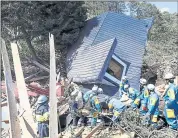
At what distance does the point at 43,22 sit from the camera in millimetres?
16781

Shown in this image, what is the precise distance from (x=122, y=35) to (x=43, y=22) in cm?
402

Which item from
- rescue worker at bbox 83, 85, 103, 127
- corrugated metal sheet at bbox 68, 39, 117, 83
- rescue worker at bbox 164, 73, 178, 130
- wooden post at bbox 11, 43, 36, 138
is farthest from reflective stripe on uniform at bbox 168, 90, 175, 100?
corrugated metal sheet at bbox 68, 39, 117, 83

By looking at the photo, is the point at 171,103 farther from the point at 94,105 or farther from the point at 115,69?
the point at 115,69

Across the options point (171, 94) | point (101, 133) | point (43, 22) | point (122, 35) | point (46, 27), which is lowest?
point (101, 133)

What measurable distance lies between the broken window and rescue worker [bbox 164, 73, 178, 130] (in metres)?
6.84

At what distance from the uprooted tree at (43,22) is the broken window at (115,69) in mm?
3059

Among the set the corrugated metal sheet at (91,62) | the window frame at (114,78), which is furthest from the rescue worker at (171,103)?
the window frame at (114,78)

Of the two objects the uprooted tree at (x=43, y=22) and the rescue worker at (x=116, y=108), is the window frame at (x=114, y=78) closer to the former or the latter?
the uprooted tree at (x=43, y=22)

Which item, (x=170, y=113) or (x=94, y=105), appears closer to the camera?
(x=170, y=113)

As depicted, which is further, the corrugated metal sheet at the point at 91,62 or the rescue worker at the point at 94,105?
the corrugated metal sheet at the point at 91,62

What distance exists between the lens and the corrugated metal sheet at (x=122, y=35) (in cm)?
1577

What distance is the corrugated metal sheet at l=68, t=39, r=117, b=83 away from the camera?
14375 millimetres

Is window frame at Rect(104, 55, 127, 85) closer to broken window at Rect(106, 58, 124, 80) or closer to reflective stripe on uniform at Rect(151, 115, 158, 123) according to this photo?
broken window at Rect(106, 58, 124, 80)

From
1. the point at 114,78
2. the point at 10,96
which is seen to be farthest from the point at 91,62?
the point at 10,96
